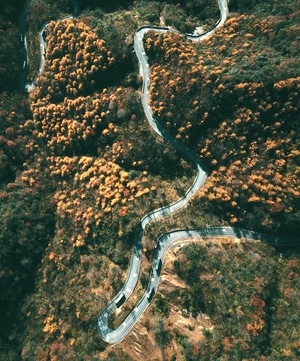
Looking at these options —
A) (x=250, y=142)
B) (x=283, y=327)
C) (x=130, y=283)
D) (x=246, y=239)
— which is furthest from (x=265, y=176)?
(x=130, y=283)

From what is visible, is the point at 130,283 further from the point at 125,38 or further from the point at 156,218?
the point at 125,38

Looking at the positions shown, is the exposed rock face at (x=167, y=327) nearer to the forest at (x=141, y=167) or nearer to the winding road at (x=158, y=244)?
the forest at (x=141, y=167)

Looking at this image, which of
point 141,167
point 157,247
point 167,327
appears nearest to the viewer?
point 167,327

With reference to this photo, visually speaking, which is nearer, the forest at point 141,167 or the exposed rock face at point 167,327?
the exposed rock face at point 167,327

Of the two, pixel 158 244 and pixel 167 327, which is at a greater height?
pixel 158 244

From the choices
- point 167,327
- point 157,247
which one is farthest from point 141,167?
point 167,327

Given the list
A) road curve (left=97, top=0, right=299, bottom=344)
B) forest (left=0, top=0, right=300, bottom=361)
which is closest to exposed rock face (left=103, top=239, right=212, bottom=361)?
forest (left=0, top=0, right=300, bottom=361)

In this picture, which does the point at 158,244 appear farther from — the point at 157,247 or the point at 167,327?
the point at 167,327

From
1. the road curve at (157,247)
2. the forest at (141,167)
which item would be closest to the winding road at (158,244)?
the road curve at (157,247)

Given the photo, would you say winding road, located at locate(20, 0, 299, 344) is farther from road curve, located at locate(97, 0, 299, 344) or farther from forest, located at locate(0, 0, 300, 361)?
forest, located at locate(0, 0, 300, 361)
